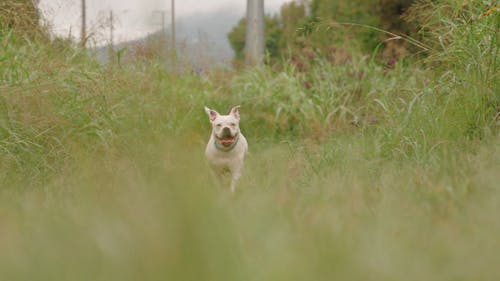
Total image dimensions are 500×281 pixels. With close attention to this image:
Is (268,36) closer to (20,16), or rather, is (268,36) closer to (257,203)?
(20,16)

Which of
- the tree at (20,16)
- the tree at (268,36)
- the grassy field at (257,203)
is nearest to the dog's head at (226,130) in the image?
the grassy field at (257,203)

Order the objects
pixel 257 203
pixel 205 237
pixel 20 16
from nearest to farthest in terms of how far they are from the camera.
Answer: pixel 205 237 < pixel 257 203 < pixel 20 16

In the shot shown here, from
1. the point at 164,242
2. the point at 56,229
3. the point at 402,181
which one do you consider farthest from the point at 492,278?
the point at 402,181

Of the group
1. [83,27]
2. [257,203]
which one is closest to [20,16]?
[83,27]

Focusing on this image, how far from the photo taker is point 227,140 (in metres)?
4.27

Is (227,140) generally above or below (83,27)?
below

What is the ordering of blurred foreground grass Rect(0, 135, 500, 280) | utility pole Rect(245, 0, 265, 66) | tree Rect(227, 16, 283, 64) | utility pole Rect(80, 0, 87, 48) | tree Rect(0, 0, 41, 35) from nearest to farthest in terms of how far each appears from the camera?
1. blurred foreground grass Rect(0, 135, 500, 280)
2. tree Rect(0, 0, 41, 35)
3. utility pole Rect(80, 0, 87, 48)
4. utility pole Rect(245, 0, 265, 66)
5. tree Rect(227, 16, 283, 64)

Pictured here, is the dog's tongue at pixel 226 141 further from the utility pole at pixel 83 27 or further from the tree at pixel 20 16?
the utility pole at pixel 83 27

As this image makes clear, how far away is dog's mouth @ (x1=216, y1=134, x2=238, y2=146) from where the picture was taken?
4250 mm

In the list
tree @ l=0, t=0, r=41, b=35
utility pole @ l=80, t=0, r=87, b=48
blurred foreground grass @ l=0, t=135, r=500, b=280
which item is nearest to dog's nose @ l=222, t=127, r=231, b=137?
tree @ l=0, t=0, r=41, b=35

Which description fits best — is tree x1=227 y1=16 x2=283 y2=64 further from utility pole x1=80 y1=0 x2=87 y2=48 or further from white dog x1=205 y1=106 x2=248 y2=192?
white dog x1=205 y1=106 x2=248 y2=192

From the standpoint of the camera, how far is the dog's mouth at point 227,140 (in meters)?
4.25

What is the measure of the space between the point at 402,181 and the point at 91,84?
2634 mm

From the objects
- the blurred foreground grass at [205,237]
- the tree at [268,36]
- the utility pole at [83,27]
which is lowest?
the tree at [268,36]
